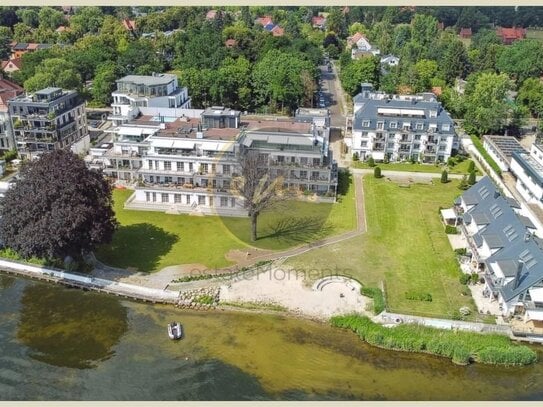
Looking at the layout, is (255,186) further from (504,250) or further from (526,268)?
(526,268)

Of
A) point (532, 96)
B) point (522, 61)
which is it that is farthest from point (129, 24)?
point (532, 96)

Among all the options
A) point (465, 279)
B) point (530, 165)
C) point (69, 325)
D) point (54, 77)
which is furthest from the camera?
point (54, 77)

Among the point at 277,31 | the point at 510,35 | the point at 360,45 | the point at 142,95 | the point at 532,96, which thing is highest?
the point at 277,31

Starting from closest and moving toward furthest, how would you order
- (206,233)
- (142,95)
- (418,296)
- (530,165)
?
(418,296) → (206,233) → (530,165) → (142,95)

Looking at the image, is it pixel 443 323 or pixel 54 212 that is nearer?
pixel 443 323

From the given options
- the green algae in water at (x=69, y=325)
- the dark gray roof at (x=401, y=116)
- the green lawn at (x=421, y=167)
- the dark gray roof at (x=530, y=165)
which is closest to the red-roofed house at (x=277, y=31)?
the dark gray roof at (x=401, y=116)

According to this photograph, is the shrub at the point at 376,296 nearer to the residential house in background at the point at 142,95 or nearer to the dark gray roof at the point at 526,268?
the dark gray roof at the point at 526,268
